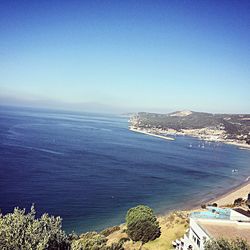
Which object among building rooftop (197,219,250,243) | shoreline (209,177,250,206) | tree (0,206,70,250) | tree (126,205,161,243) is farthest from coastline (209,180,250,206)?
tree (0,206,70,250)

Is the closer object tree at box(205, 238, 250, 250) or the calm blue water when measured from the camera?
tree at box(205, 238, 250, 250)

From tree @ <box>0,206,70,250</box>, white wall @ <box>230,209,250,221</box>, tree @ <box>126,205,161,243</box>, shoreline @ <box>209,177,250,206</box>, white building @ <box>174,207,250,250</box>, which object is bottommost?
shoreline @ <box>209,177,250,206</box>

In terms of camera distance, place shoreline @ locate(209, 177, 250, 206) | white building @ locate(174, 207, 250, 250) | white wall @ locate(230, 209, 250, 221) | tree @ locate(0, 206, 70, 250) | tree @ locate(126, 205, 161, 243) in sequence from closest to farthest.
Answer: tree @ locate(0, 206, 70, 250) → white building @ locate(174, 207, 250, 250) → white wall @ locate(230, 209, 250, 221) → tree @ locate(126, 205, 161, 243) → shoreline @ locate(209, 177, 250, 206)

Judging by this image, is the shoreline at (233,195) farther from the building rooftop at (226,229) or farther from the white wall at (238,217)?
the building rooftop at (226,229)

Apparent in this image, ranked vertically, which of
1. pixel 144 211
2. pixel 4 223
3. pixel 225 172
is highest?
pixel 4 223

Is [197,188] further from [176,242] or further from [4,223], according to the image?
[4,223]

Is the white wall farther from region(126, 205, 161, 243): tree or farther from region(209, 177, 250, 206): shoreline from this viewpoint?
region(209, 177, 250, 206): shoreline

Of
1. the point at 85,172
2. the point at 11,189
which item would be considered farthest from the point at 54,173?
the point at 11,189
